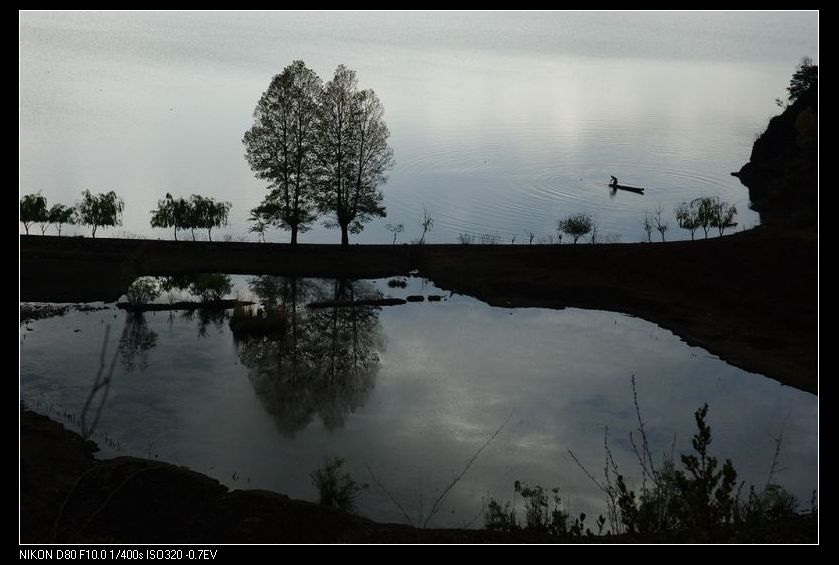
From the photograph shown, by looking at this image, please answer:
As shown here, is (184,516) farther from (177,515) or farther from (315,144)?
(315,144)

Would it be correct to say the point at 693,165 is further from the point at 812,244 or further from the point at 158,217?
the point at 158,217

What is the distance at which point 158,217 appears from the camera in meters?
55.2

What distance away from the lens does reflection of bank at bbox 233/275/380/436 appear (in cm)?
2825

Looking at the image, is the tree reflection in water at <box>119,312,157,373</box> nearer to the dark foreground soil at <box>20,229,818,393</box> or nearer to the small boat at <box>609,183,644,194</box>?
the dark foreground soil at <box>20,229,818,393</box>

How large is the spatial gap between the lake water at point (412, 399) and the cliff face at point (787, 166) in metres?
29.2

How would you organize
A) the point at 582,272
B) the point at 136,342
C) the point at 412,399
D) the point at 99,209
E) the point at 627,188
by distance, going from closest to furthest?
the point at 412,399
the point at 136,342
the point at 582,272
the point at 99,209
the point at 627,188

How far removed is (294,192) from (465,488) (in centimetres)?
3115

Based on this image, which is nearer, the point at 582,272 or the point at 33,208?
the point at 582,272

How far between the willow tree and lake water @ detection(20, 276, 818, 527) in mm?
11917

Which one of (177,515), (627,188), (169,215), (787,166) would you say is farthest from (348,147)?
(787,166)

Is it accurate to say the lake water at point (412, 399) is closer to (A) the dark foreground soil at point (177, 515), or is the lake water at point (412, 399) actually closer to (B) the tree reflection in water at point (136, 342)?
(B) the tree reflection in water at point (136, 342)

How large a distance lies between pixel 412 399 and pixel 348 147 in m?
24.7

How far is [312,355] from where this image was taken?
3384 cm

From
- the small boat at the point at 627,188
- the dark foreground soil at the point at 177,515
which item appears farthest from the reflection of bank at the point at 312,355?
the small boat at the point at 627,188
